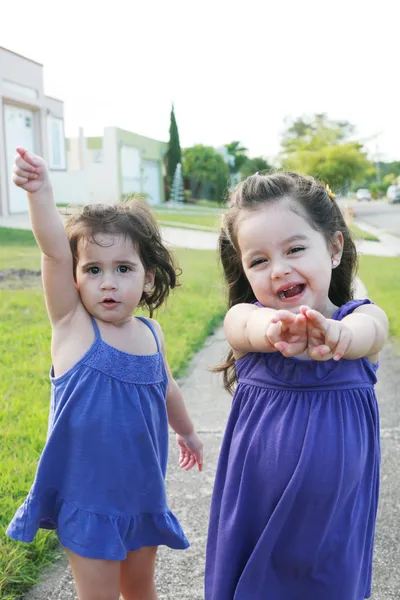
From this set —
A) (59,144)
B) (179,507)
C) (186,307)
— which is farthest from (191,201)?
(179,507)

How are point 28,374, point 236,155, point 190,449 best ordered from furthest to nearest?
point 236,155 → point 28,374 → point 190,449

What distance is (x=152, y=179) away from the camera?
43.7m

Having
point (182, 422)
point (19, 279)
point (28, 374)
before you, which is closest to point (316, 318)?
point (182, 422)

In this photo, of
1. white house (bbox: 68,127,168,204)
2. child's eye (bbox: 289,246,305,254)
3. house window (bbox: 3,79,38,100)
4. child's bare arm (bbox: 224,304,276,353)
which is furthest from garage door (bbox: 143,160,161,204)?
child's eye (bbox: 289,246,305,254)

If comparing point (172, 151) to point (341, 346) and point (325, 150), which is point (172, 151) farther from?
point (341, 346)

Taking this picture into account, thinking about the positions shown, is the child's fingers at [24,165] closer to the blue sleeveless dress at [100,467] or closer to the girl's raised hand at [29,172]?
the girl's raised hand at [29,172]

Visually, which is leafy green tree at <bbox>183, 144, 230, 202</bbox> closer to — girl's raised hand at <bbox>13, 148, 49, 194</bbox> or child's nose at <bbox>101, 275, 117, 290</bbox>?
child's nose at <bbox>101, 275, 117, 290</bbox>

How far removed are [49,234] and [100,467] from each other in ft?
2.17

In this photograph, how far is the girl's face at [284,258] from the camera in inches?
73.7

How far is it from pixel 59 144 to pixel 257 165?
31.8 meters

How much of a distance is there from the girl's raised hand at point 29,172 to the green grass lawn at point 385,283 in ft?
16.5

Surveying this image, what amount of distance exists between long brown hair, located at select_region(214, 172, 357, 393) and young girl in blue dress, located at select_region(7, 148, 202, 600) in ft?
0.89

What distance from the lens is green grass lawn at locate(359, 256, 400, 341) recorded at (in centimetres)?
732

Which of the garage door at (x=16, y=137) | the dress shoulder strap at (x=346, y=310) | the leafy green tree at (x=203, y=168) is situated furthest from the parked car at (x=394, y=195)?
the dress shoulder strap at (x=346, y=310)
